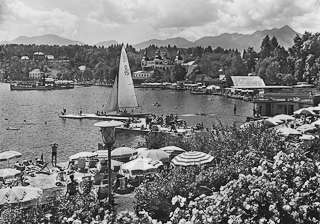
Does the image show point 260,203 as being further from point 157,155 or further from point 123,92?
point 123,92

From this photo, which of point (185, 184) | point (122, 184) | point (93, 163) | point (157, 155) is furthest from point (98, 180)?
point (185, 184)

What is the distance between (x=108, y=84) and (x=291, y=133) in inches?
5736

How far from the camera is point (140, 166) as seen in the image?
17.7m

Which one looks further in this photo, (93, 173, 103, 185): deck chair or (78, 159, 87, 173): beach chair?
(78, 159, 87, 173): beach chair

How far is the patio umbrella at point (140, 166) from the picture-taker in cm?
1756

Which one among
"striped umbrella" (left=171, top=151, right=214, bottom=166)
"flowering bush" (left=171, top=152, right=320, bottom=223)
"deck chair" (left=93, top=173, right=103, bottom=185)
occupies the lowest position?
"deck chair" (left=93, top=173, right=103, bottom=185)

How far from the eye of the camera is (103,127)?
40.8 feet

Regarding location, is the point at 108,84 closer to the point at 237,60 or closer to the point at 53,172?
the point at 237,60

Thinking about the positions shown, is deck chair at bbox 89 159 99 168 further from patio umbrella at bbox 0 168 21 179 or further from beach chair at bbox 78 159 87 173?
patio umbrella at bbox 0 168 21 179

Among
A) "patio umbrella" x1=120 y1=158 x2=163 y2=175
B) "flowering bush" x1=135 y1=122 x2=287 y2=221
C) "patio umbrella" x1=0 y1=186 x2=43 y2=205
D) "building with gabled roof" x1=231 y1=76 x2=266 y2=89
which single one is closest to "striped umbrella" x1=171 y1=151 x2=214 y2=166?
"patio umbrella" x1=120 y1=158 x2=163 y2=175

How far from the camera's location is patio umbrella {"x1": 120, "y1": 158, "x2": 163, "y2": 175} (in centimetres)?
1756

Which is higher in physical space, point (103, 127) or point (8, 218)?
point (103, 127)

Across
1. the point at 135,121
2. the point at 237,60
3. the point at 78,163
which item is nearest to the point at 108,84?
the point at 237,60

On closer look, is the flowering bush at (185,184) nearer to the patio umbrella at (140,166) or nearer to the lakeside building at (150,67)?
the patio umbrella at (140,166)
